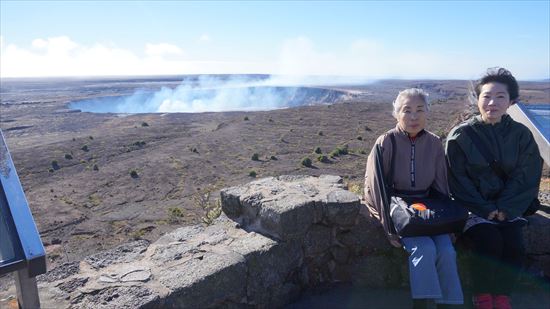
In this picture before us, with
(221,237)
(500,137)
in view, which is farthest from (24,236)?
(500,137)

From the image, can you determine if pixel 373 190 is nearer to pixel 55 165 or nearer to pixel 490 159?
pixel 490 159

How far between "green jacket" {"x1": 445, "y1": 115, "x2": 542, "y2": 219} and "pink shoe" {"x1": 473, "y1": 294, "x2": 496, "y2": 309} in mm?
545

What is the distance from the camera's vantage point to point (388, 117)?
3216 centimetres

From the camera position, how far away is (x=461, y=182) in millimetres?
2959

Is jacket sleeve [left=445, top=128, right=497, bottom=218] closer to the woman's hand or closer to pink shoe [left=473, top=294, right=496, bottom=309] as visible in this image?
the woman's hand

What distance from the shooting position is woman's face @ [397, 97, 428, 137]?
287 cm

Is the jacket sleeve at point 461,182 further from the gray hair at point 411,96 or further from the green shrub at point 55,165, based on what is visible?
the green shrub at point 55,165

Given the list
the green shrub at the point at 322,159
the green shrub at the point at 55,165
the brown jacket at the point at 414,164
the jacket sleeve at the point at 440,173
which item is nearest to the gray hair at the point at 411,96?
the brown jacket at the point at 414,164

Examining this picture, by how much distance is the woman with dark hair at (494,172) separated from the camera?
2758mm

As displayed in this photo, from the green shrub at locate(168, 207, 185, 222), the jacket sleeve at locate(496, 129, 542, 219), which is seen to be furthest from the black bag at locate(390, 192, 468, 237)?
the green shrub at locate(168, 207, 185, 222)

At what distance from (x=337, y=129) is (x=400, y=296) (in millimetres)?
24319

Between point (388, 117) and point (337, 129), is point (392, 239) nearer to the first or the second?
point (337, 129)

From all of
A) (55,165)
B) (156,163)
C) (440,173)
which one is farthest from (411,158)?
(55,165)

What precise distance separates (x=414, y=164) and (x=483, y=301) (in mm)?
983
